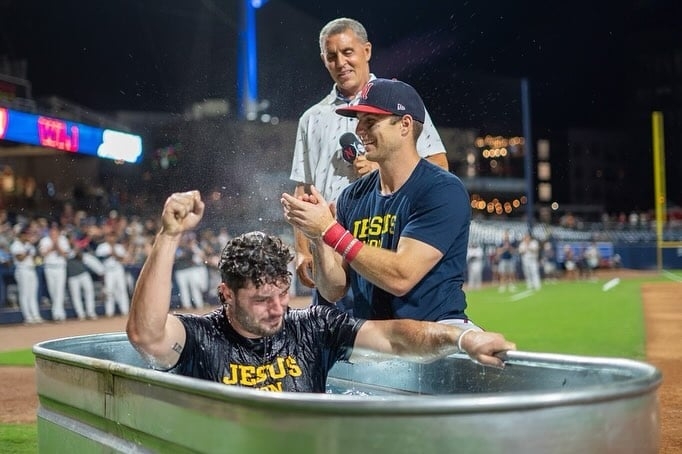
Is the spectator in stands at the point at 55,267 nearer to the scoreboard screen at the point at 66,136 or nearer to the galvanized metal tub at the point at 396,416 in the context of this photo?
the scoreboard screen at the point at 66,136

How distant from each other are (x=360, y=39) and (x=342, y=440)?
3.01 metres

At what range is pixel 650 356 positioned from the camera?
10.2 metres

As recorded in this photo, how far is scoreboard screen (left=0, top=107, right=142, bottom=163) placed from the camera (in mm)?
21500

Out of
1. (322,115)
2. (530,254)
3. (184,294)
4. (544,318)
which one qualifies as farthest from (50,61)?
(322,115)

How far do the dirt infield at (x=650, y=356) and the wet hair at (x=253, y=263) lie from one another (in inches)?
132

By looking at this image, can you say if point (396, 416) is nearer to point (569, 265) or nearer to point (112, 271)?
point (112, 271)

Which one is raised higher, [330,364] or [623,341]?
[330,364]

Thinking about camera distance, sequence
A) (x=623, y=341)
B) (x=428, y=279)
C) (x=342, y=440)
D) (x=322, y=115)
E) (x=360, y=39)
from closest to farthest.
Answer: (x=342, y=440) → (x=428, y=279) → (x=360, y=39) → (x=322, y=115) → (x=623, y=341)

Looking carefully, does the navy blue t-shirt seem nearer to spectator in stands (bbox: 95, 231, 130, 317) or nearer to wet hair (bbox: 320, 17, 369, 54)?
wet hair (bbox: 320, 17, 369, 54)

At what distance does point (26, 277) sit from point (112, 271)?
206 centimetres

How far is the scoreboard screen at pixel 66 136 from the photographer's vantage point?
2150 centimetres

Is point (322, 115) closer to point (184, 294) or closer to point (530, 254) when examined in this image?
point (184, 294)

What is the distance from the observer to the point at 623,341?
11727 millimetres

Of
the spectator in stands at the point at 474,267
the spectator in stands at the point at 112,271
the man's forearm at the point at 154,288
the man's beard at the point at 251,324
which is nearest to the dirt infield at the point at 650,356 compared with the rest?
the spectator in stands at the point at 112,271
